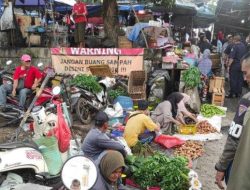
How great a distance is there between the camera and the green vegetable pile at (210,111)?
10898mm

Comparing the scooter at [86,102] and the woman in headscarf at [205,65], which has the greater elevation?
the woman in headscarf at [205,65]

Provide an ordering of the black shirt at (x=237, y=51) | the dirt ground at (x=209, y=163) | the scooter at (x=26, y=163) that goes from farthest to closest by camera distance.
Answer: the black shirt at (x=237, y=51) → the dirt ground at (x=209, y=163) → the scooter at (x=26, y=163)

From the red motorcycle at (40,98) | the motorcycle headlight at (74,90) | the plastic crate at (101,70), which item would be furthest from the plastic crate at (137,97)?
the red motorcycle at (40,98)

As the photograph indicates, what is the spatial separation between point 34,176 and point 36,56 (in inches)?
351

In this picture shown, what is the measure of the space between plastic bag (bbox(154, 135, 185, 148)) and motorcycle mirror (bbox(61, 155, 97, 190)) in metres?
4.73

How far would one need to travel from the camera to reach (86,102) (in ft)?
30.9

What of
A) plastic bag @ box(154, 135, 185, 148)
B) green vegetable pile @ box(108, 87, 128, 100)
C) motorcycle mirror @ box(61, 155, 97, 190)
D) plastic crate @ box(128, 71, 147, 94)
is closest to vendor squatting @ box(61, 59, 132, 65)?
plastic crate @ box(128, 71, 147, 94)

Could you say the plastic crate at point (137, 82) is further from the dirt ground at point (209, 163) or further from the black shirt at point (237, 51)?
the black shirt at point (237, 51)

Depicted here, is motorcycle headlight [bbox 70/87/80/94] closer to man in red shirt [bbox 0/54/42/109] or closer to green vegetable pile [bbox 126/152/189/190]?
man in red shirt [bbox 0/54/42/109]

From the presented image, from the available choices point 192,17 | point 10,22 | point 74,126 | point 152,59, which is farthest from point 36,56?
point 192,17

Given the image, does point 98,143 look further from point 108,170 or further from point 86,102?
point 86,102

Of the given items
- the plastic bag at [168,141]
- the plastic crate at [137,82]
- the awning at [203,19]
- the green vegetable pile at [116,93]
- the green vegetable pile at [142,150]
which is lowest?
the plastic bag at [168,141]

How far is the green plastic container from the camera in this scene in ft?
19.1

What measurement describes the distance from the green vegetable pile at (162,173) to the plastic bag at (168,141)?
2.19 m
